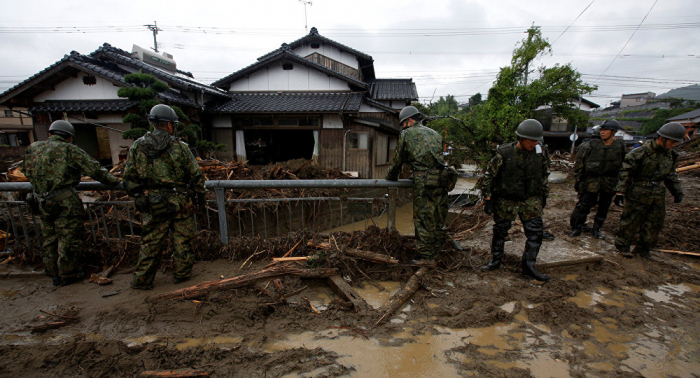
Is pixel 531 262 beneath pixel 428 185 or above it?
beneath

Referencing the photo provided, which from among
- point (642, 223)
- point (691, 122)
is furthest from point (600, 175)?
point (691, 122)

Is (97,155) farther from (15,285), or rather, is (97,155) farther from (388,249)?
(388,249)

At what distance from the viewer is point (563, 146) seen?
2775 centimetres

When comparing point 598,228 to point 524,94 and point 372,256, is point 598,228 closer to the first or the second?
point 372,256

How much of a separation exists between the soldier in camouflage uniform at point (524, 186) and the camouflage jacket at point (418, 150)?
0.65 meters

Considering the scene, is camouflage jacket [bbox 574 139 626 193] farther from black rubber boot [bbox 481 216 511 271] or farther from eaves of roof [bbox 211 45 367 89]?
eaves of roof [bbox 211 45 367 89]

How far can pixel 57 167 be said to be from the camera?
3098mm

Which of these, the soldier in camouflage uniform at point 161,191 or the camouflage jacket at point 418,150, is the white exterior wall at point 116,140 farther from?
the camouflage jacket at point 418,150

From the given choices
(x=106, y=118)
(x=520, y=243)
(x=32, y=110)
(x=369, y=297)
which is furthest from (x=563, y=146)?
(x=32, y=110)

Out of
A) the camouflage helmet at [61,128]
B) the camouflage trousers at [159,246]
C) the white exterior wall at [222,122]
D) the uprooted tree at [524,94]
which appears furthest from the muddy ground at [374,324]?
the white exterior wall at [222,122]

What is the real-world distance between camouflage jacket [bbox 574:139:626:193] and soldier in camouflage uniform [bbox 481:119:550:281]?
2145 millimetres

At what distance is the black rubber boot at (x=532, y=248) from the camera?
126 inches

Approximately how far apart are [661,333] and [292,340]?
3.03 meters

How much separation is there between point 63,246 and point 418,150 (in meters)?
4.16
